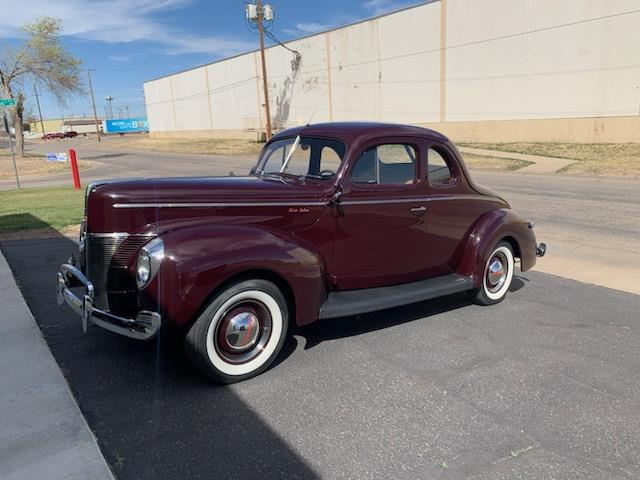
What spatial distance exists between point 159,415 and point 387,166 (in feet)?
8.96

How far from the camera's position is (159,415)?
3107mm

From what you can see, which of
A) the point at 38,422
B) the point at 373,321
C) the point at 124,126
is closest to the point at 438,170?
the point at 373,321

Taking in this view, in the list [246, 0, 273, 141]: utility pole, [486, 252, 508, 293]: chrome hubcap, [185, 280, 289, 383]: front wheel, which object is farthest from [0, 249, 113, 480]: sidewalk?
[246, 0, 273, 141]: utility pole

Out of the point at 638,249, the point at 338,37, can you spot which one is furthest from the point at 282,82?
the point at 638,249

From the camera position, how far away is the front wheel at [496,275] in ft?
16.6

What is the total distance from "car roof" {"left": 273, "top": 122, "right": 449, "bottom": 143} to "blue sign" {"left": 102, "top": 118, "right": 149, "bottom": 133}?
98.0 meters

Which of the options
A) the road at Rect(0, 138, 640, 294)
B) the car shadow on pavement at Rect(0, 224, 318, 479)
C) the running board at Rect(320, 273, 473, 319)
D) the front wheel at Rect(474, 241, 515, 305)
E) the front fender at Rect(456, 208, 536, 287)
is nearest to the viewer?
the car shadow on pavement at Rect(0, 224, 318, 479)

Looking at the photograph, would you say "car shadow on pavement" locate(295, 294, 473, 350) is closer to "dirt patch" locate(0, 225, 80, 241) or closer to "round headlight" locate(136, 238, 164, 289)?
"round headlight" locate(136, 238, 164, 289)

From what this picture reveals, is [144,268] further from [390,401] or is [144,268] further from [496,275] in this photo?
[496,275]

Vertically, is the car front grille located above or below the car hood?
below

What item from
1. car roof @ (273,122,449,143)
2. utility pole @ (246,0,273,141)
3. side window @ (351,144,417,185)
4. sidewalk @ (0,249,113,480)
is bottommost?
sidewalk @ (0,249,113,480)

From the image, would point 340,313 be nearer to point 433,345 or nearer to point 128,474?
point 433,345

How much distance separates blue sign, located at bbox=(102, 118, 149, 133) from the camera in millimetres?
94812

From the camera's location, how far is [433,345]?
164 inches
